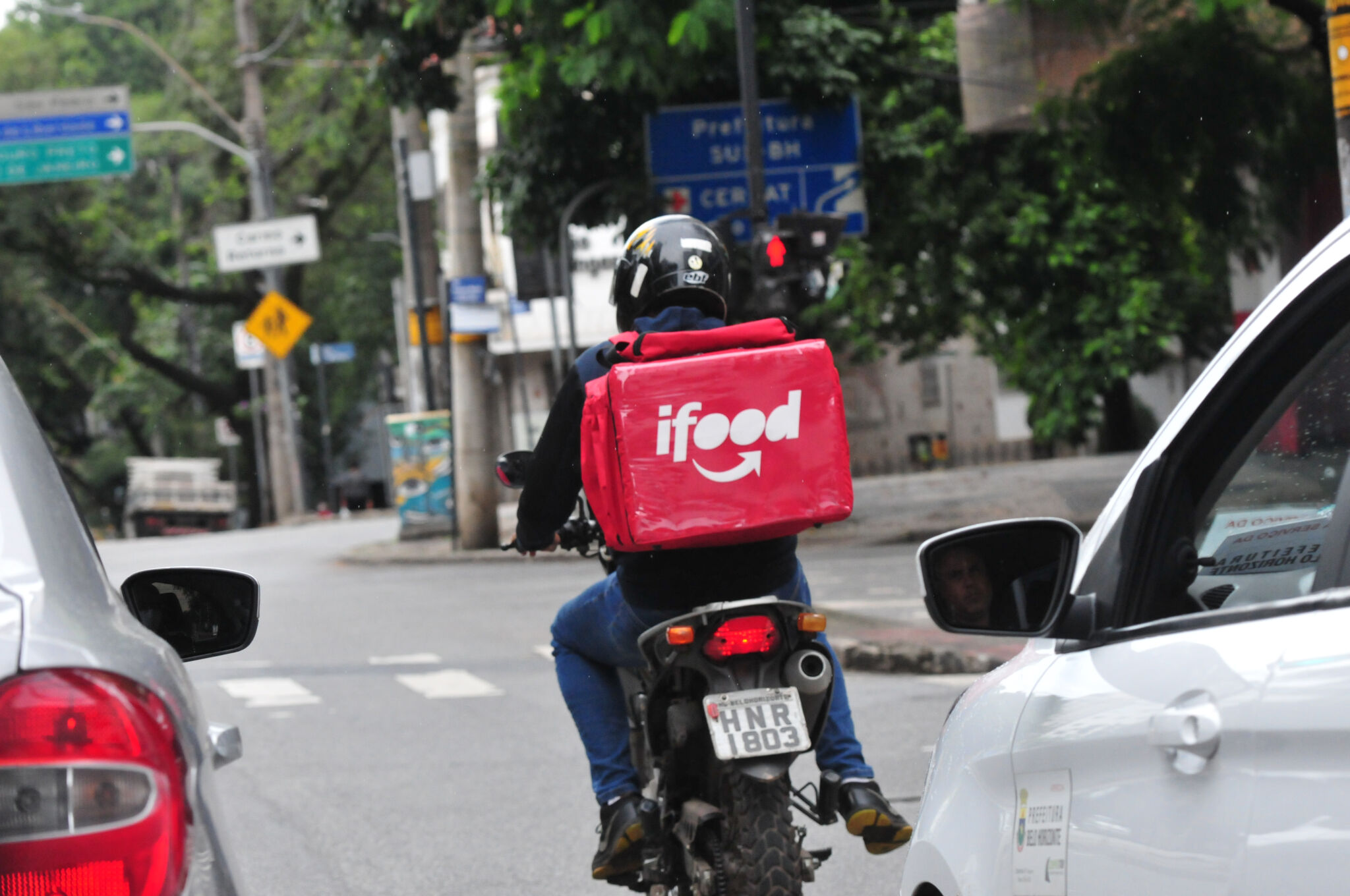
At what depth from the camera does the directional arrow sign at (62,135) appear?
28125 mm

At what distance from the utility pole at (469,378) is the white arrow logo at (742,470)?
18641 millimetres

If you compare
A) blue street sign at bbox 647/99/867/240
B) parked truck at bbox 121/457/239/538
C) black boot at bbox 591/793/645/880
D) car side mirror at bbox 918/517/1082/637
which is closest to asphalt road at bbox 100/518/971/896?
black boot at bbox 591/793/645/880

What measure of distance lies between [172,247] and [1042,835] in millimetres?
50640

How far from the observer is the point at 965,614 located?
2.58 meters

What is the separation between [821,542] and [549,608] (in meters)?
5.57

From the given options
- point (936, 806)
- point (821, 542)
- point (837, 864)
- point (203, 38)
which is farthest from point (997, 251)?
point (203, 38)

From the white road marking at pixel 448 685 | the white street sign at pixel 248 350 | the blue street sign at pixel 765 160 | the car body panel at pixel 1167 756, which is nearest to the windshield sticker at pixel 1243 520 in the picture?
the car body panel at pixel 1167 756

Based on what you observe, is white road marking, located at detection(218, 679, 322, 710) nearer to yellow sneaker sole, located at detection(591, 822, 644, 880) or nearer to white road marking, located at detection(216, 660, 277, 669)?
white road marking, located at detection(216, 660, 277, 669)

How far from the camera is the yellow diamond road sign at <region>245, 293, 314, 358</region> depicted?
31641 millimetres

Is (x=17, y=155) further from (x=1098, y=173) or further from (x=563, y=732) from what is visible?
(x=563, y=732)

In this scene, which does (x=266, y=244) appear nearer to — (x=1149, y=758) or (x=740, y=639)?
(x=740, y=639)

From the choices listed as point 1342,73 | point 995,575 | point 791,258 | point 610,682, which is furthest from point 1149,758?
point 791,258

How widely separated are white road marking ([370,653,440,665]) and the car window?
9.99 m

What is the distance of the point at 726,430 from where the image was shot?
4.18 m
